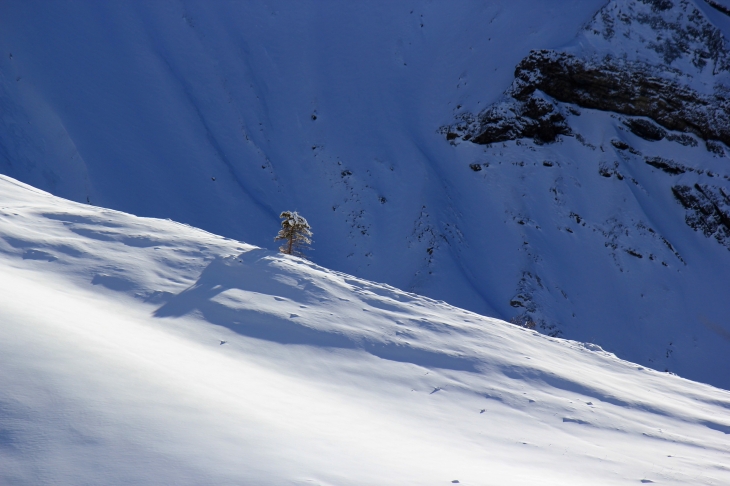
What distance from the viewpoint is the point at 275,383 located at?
6473 mm

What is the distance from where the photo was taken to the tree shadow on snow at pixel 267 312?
27.0 feet

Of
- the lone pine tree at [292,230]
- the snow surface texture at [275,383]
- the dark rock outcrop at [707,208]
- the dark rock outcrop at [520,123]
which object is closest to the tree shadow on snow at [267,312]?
the snow surface texture at [275,383]

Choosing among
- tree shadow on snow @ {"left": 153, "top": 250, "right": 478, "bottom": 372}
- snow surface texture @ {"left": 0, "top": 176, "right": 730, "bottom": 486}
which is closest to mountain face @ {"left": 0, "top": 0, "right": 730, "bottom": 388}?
snow surface texture @ {"left": 0, "top": 176, "right": 730, "bottom": 486}

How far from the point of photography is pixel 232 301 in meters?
8.98

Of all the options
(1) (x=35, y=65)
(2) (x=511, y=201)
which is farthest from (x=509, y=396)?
(1) (x=35, y=65)

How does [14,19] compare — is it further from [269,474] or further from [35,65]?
[269,474]

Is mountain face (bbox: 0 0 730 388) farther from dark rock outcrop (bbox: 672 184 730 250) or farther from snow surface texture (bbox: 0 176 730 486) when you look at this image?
snow surface texture (bbox: 0 176 730 486)

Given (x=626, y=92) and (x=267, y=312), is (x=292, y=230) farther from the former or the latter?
(x=626, y=92)

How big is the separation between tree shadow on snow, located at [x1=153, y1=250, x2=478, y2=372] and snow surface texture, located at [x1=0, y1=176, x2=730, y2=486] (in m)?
0.04

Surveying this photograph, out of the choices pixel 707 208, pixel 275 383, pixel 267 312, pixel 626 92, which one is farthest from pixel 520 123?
pixel 275 383

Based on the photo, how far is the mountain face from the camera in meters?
28.3

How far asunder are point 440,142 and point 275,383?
3074 cm

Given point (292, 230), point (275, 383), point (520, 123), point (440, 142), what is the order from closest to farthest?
point (275, 383), point (292, 230), point (520, 123), point (440, 142)

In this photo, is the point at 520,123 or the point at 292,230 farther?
the point at 520,123
